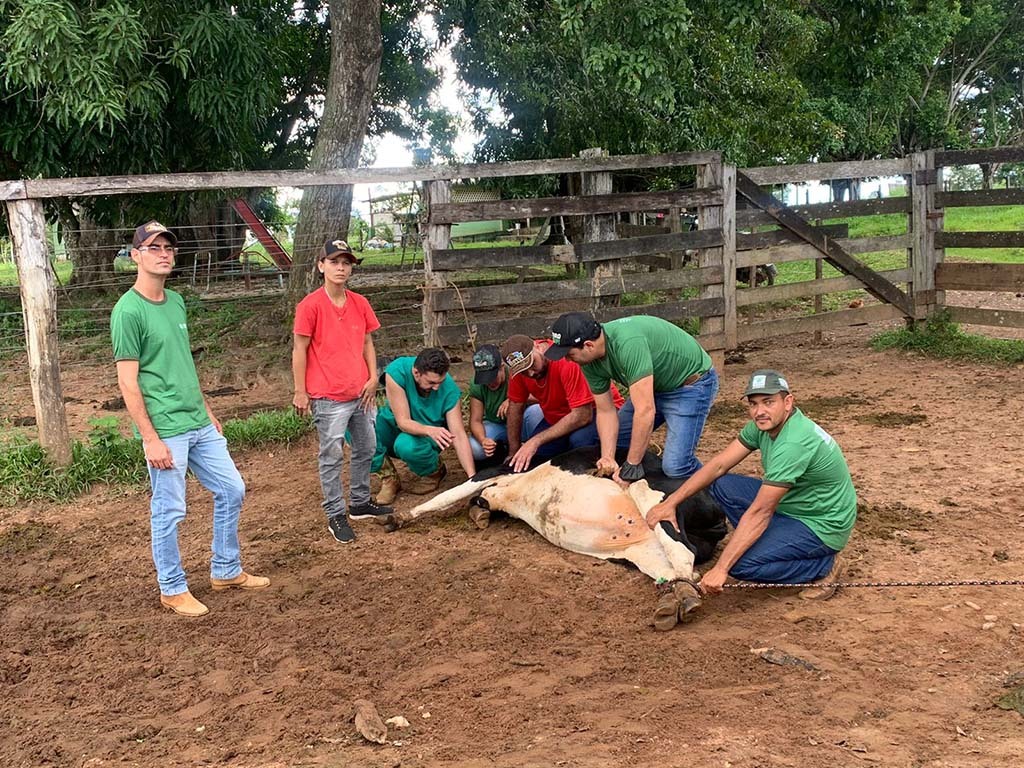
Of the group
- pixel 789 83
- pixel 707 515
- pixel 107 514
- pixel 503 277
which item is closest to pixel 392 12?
pixel 503 277

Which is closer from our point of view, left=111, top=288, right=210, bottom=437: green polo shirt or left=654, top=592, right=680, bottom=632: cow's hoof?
left=654, top=592, right=680, bottom=632: cow's hoof

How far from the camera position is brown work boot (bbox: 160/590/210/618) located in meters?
4.45

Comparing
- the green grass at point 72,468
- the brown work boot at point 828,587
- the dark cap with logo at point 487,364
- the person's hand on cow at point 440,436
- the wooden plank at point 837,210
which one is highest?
the wooden plank at point 837,210

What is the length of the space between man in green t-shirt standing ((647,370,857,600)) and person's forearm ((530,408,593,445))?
3.91 ft

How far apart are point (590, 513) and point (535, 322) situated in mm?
A: 3492

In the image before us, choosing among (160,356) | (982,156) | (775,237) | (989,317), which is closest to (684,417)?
(160,356)

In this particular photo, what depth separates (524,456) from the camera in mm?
5559

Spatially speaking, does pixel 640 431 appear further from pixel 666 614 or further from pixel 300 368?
pixel 300 368

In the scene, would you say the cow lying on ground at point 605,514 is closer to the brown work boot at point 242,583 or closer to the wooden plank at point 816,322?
the brown work boot at point 242,583

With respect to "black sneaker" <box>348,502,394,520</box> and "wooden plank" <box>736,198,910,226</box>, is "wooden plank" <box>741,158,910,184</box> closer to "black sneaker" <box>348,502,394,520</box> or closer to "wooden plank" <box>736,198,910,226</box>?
"wooden plank" <box>736,198,910,226</box>

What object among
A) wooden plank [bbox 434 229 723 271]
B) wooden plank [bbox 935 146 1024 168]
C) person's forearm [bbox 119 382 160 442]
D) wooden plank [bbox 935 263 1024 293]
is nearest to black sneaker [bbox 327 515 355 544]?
person's forearm [bbox 119 382 160 442]

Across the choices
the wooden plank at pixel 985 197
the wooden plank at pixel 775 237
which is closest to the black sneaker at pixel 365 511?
the wooden plank at pixel 775 237

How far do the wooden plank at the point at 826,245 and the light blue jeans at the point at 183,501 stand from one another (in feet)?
20.4

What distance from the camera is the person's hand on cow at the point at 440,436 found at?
5747 millimetres
